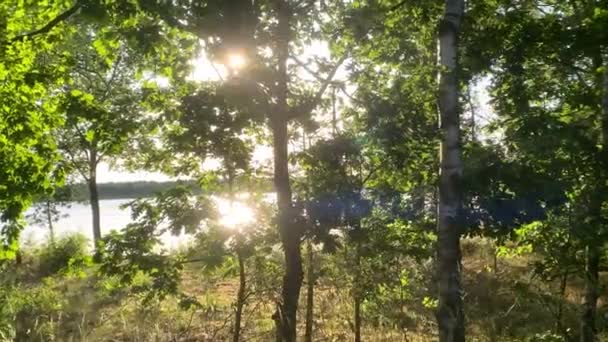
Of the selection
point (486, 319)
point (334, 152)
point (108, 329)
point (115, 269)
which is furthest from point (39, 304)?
point (486, 319)

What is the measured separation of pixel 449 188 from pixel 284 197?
221 cm

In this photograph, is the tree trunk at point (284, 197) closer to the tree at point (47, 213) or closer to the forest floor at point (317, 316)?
the forest floor at point (317, 316)

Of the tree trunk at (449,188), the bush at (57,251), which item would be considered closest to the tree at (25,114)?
the tree trunk at (449,188)

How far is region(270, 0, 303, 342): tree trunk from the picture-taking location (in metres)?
5.51

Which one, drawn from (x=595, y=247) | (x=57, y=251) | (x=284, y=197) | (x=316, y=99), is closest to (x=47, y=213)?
→ (x=57, y=251)

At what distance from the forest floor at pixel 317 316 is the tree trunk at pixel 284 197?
84cm

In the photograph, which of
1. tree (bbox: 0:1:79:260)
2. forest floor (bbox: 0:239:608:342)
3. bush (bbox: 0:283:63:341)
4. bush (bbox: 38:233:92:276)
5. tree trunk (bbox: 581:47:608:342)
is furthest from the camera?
bush (bbox: 38:233:92:276)

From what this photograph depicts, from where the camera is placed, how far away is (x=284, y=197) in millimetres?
6211

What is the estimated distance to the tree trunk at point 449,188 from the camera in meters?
4.70

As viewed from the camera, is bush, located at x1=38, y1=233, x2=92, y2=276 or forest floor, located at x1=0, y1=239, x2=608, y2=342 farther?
bush, located at x1=38, y1=233, x2=92, y2=276

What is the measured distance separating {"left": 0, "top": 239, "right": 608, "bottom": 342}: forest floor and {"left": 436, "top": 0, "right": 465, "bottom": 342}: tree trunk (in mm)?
2100

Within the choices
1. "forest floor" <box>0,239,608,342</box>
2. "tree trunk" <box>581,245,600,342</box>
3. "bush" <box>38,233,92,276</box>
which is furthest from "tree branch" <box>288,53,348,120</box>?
"bush" <box>38,233,92,276</box>

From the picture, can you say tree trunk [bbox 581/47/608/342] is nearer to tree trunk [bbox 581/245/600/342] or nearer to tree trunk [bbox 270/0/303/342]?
tree trunk [bbox 581/245/600/342]

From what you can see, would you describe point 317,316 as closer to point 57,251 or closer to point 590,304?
point 590,304
